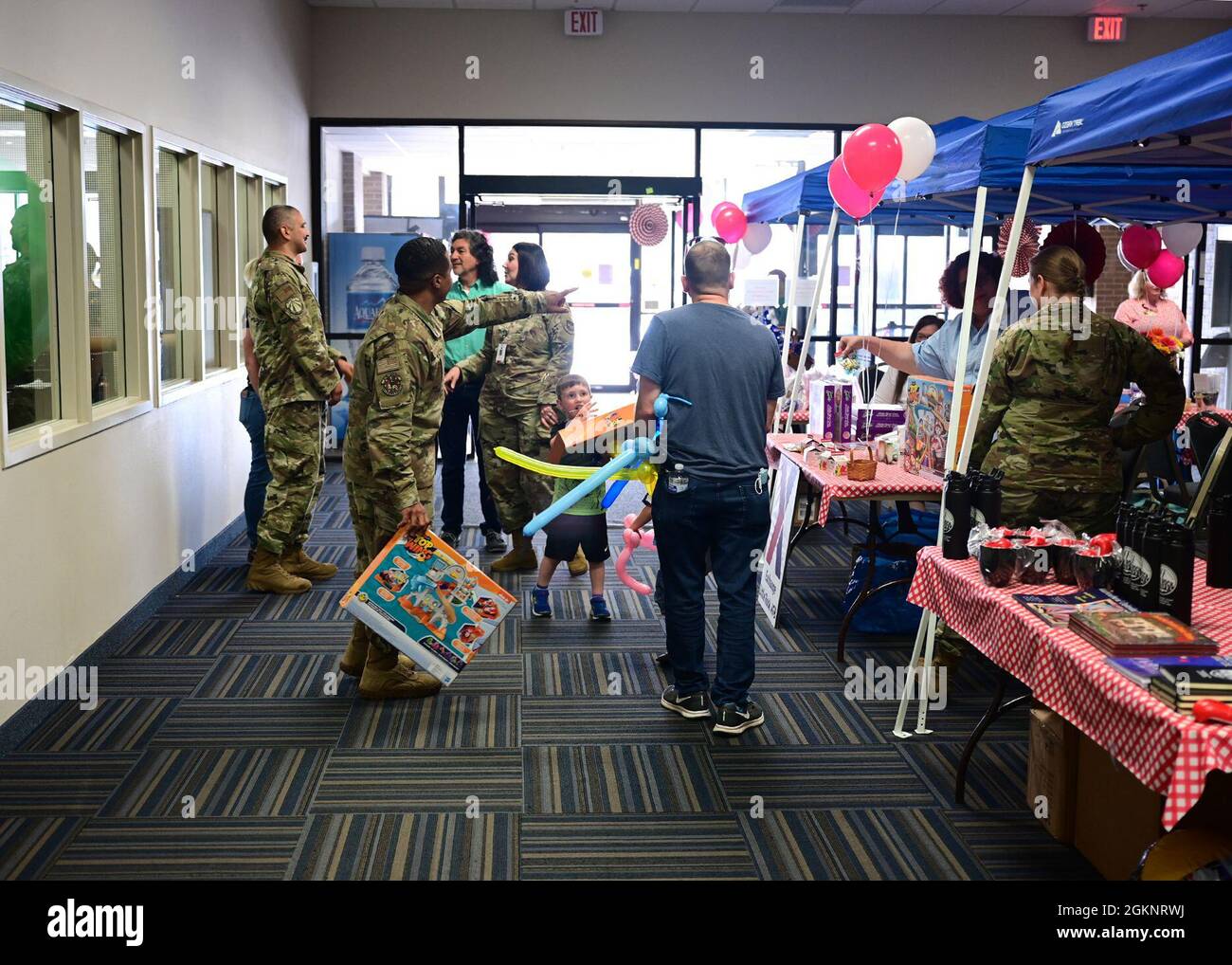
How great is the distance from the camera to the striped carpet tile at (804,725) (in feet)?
13.5

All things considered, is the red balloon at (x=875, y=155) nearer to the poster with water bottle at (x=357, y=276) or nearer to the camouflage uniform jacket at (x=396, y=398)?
the camouflage uniform jacket at (x=396, y=398)

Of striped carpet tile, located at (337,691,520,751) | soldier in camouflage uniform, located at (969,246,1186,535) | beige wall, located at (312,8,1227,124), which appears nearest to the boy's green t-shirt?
striped carpet tile, located at (337,691,520,751)

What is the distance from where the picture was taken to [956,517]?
11.5 ft

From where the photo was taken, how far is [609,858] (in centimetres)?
322

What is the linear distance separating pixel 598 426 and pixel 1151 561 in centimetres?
222

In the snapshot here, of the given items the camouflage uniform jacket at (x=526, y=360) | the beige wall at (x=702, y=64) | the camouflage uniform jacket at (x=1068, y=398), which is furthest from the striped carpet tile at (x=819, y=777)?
the beige wall at (x=702, y=64)

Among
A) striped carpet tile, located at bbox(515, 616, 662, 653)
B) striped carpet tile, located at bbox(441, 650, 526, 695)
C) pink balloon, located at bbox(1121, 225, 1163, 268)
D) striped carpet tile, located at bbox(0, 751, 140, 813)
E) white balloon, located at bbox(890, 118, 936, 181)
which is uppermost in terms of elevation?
white balloon, located at bbox(890, 118, 936, 181)

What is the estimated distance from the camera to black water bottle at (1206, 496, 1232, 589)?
3.04 meters

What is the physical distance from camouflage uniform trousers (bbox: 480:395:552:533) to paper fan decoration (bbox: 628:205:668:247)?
3746mm

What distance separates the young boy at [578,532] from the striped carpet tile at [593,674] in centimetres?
54

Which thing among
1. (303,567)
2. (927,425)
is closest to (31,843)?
(303,567)

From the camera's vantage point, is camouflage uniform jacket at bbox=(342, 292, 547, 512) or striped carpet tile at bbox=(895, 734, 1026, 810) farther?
camouflage uniform jacket at bbox=(342, 292, 547, 512)

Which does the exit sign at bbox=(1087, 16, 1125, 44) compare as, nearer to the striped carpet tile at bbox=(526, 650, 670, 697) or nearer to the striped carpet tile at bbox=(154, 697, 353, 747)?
the striped carpet tile at bbox=(526, 650, 670, 697)
